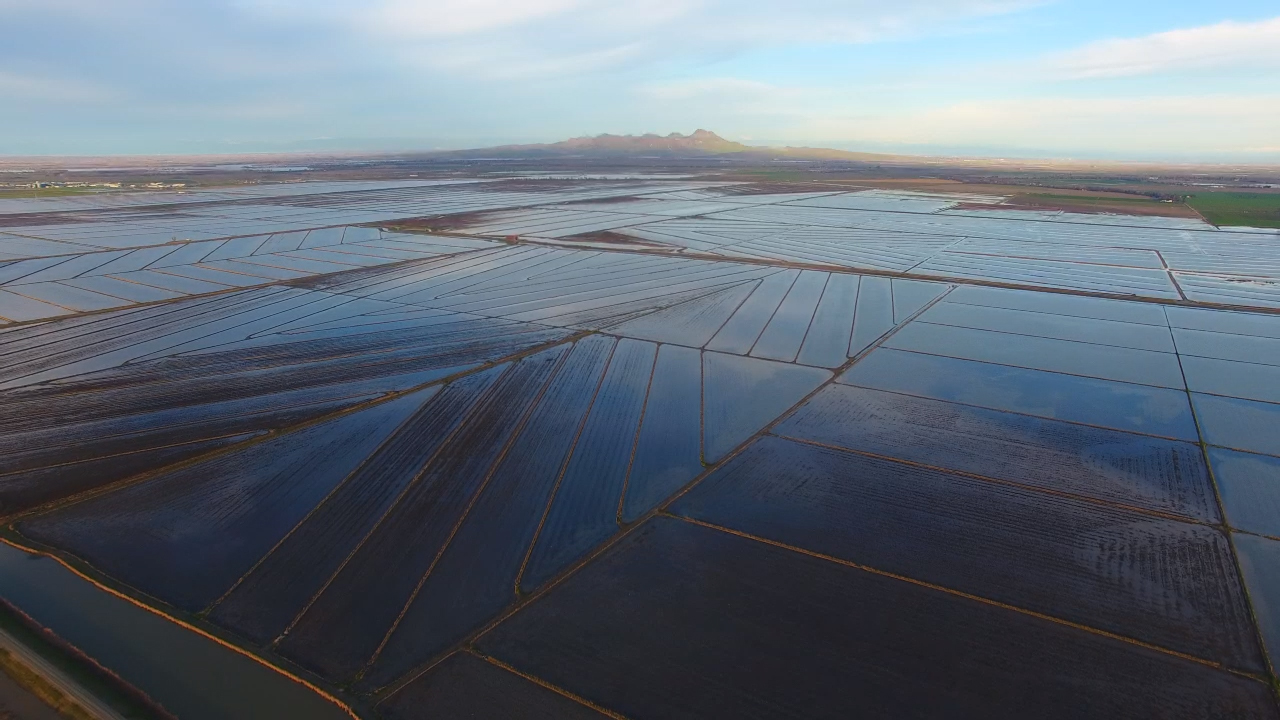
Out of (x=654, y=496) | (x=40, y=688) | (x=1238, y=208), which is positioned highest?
(x=1238, y=208)

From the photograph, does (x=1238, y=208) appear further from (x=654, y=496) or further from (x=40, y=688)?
(x=40, y=688)

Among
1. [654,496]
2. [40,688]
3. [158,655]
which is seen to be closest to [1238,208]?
[654,496]

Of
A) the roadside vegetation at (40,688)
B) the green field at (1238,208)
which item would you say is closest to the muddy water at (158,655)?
the roadside vegetation at (40,688)

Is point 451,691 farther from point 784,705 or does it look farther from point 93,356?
point 93,356

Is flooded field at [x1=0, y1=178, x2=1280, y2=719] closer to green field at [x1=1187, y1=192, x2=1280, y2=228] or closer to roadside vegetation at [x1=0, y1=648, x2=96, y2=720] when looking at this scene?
roadside vegetation at [x1=0, y1=648, x2=96, y2=720]

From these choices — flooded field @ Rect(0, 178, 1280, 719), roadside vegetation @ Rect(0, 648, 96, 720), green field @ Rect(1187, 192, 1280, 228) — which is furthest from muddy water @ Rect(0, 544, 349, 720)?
green field @ Rect(1187, 192, 1280, 228)

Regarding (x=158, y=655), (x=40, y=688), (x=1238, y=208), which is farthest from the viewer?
(x=1238, y=208)
